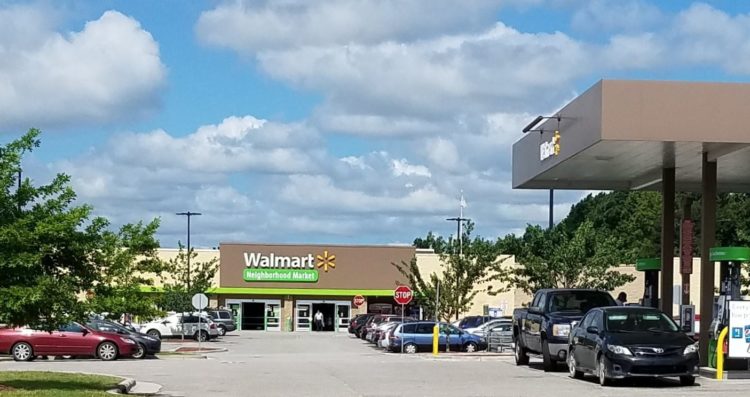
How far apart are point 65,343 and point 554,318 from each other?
15.9 meters

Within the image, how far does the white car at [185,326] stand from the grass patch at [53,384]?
35.1 metres

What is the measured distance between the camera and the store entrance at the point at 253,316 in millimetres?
79812

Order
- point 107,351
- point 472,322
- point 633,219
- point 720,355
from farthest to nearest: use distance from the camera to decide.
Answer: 1. point 633,219
2. point 472,322
3. point 107,351
4. point 720,355

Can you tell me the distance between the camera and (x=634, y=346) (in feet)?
70.2

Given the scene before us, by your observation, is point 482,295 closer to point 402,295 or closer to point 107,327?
point 402,295

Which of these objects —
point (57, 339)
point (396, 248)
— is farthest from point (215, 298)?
point (57, 339)

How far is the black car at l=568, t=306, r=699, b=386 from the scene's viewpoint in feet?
69.8

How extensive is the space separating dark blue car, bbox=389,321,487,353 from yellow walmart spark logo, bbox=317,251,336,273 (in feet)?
113

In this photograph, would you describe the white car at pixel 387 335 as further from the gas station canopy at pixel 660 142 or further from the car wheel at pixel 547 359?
the car wheel at pixel 547 359

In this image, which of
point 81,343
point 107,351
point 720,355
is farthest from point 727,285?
point 81,343

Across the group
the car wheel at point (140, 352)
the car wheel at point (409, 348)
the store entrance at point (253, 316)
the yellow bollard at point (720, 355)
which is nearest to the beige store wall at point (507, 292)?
the store entrance at point (253, 316)

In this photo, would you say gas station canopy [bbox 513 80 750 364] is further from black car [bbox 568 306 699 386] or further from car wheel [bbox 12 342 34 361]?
car wheel [bbox 12 342 34 361]

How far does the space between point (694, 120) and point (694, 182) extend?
40.2 feet

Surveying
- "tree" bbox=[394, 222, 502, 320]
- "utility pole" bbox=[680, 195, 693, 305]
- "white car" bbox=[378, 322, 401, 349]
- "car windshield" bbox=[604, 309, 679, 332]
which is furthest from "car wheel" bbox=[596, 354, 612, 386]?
"tree" bbox=[394, 222, 502, 320]
